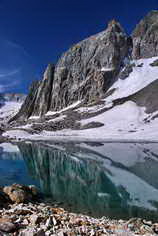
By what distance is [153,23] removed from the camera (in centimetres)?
17425

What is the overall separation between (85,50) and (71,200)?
17628 centimetres

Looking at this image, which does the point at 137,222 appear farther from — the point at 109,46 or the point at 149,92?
the point at 109,46

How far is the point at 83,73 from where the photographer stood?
168 metres

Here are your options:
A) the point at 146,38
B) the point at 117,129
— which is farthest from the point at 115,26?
the point at 117,129

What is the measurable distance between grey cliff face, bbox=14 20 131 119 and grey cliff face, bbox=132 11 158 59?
7.96m

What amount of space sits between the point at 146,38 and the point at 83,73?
61978mm

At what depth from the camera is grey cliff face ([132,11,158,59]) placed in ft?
536

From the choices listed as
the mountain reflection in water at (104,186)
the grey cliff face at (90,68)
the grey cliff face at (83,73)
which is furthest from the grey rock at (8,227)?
the grey cliff face at (90,68)

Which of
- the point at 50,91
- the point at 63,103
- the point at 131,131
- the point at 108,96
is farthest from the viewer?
the point at 50,91

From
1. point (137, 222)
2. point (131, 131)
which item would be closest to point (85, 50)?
point (131, 131)

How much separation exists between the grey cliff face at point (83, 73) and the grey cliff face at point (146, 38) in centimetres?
796

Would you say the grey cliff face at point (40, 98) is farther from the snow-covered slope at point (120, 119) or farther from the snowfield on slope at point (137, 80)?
the snowfield on slope at point (137, 80)

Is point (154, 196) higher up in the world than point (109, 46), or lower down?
lower down

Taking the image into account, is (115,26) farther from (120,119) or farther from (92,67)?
→ (120,119)
